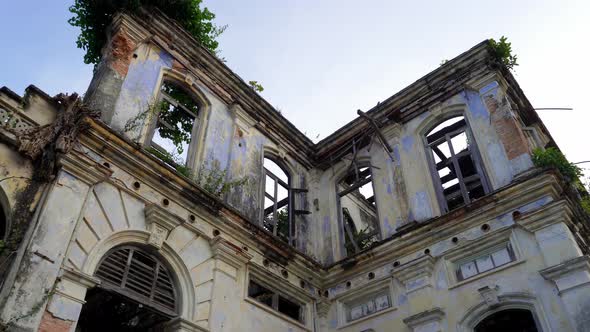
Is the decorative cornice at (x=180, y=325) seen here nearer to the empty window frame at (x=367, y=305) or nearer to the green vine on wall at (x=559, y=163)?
the empty window frame at (x=367, y=305)

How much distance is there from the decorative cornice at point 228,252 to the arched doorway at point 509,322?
4171mm

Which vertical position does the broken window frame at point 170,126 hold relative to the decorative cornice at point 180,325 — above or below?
above

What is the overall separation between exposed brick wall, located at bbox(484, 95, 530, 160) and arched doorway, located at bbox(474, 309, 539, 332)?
115 inches

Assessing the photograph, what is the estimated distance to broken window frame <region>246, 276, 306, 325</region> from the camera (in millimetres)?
9227

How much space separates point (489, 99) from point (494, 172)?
184 centimetres

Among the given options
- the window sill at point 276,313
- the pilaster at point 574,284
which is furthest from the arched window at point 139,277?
the pilaster at point 574,284

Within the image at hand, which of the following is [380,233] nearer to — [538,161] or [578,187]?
[538,161]

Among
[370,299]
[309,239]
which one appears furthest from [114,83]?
[370,299]

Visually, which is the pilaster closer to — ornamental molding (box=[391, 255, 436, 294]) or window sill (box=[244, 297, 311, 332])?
ornamental molding (box=[391, 255, 436, 294])

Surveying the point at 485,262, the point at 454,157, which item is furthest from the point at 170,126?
the point at 485,262

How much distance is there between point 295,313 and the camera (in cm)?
990

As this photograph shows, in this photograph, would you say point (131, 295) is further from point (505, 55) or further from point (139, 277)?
point (505, 55)

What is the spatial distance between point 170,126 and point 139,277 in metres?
3.69

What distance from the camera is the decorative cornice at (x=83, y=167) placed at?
693cm
